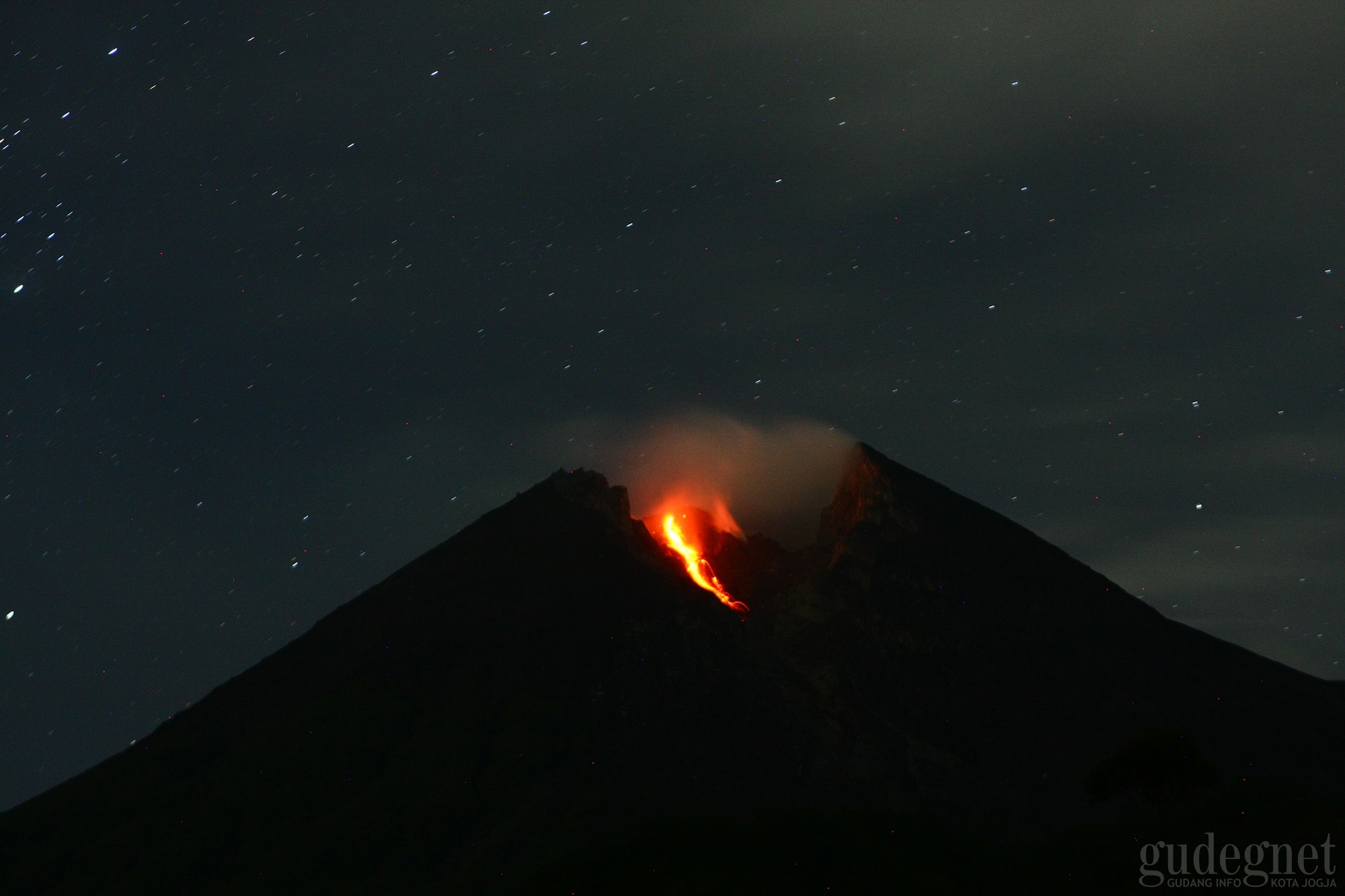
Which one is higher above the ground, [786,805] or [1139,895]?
[1139,895]

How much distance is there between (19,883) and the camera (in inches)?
7830

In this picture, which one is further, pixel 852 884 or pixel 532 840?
pixel 532 840

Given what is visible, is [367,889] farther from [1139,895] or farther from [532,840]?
[1139,895]

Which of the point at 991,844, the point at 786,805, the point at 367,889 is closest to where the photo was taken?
the point at 991,844

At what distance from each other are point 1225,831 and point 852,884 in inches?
1526

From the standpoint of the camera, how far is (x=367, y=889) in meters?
182

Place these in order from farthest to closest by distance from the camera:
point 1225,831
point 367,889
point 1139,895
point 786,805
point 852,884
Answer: point 786,805 < point 367,889 < point 852,884 < point 1225,831 < point 1139,895

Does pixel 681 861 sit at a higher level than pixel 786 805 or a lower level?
higher

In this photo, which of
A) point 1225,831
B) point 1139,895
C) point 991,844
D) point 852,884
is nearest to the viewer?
point 1139,895

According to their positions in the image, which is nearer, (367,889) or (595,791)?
(367,889)

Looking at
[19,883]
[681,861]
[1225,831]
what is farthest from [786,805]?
[19,883]

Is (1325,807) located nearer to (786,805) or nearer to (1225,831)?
(1225,831)

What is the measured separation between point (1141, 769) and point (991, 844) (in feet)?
76.3

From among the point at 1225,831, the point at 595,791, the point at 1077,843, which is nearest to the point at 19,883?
the point at 595,791
